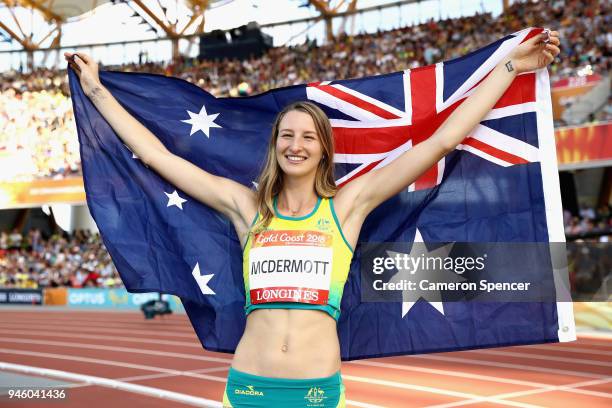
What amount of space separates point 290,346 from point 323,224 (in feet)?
1.58

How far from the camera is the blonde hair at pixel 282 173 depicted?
9.09ft

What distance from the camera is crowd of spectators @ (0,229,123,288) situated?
85.8ft

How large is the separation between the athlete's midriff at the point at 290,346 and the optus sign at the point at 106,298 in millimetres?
19641

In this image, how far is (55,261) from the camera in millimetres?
29641

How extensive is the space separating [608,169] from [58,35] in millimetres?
35281

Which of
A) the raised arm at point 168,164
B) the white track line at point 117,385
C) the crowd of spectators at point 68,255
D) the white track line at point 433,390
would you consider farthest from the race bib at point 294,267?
the crowd of spectators at point 68,255

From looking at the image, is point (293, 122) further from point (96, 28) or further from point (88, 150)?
point (96, 28)

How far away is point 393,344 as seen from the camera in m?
3.52

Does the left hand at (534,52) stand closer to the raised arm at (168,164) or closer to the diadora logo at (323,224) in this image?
the diadora logo at (323,224)

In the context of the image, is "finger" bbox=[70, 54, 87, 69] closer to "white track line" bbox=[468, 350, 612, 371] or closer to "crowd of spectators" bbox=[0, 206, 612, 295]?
"white track line" bbox=[468, 350, 612, 371]

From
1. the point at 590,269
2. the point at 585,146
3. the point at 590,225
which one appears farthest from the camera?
the point at 590,225

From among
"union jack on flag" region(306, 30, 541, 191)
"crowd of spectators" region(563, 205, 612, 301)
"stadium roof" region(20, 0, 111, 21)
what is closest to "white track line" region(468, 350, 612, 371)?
"crowd of spectators" region(563, 205, 612, 301)

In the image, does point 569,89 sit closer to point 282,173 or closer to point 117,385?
point 117,385

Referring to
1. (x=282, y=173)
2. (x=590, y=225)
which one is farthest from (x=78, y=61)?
(x=590, y=225)
